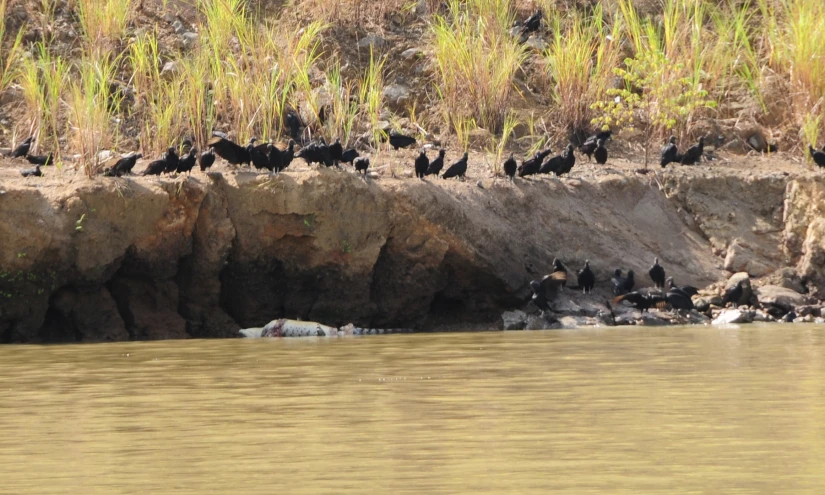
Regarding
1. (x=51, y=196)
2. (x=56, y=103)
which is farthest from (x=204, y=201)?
(x=56, y=103)

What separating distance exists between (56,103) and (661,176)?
23.7 feet

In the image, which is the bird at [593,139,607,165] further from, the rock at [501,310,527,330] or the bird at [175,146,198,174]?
the bird at [175,146,198,174]

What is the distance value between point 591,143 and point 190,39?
21.0 ft

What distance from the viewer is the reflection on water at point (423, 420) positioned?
16.6 ft

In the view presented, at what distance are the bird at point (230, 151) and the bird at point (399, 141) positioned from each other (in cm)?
225

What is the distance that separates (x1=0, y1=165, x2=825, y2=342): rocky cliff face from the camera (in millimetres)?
12539

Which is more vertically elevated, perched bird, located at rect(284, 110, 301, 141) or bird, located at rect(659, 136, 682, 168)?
perched bird, located at rect(284, 110, 301, 141)

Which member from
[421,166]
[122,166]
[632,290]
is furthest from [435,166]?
[122,166]

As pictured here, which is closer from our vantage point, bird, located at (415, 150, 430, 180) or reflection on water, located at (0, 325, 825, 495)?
reflection on water, located at (0, 325, 825, 495)

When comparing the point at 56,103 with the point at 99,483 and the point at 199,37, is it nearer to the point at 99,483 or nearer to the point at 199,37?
the point at 199,37

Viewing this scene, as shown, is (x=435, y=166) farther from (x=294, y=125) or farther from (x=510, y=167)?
(x=294, y=125)

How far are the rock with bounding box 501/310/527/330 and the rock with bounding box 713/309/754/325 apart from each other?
1.91 m

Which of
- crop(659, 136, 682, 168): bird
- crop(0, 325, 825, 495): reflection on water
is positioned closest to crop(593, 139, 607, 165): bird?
crop(659, 136, 682, 168): bird

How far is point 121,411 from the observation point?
7168 mm
